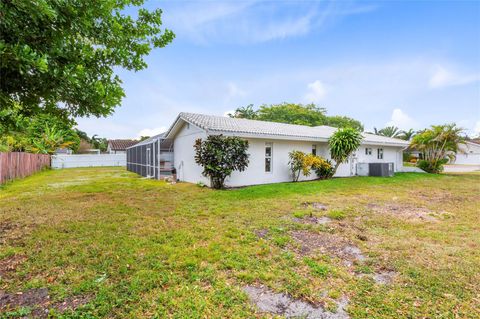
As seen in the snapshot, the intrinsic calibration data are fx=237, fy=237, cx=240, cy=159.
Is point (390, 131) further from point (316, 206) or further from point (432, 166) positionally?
point (316, 206)

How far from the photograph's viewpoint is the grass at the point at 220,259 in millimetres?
2617

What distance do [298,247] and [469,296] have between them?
7.12ft

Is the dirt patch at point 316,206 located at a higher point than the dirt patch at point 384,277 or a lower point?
higher

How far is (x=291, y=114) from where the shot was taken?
114 feet

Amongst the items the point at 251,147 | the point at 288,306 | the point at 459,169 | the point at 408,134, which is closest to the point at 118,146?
the point at 251,147

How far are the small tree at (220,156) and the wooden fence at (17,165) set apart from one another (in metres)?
9.87

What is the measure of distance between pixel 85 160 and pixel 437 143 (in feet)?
110

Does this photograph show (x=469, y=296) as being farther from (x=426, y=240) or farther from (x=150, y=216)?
(x=150, y=216)

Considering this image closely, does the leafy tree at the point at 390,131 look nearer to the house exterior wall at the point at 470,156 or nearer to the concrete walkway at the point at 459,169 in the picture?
the house exterior wall at the point at 470,156

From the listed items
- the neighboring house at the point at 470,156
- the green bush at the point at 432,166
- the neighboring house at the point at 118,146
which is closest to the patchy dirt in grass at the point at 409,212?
the green bush at the point at 432,166

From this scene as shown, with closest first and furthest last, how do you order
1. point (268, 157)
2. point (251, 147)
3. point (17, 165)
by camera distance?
point (251, 147), point (268, 157), point (17, 165)

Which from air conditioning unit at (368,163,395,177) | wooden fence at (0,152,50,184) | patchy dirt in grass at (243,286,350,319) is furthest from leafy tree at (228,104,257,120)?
patchy dirt in grass at (243,286,350,319)

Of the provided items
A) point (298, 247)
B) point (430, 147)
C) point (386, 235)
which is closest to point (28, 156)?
point (298, 247)

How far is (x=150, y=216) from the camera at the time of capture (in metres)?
6.09
